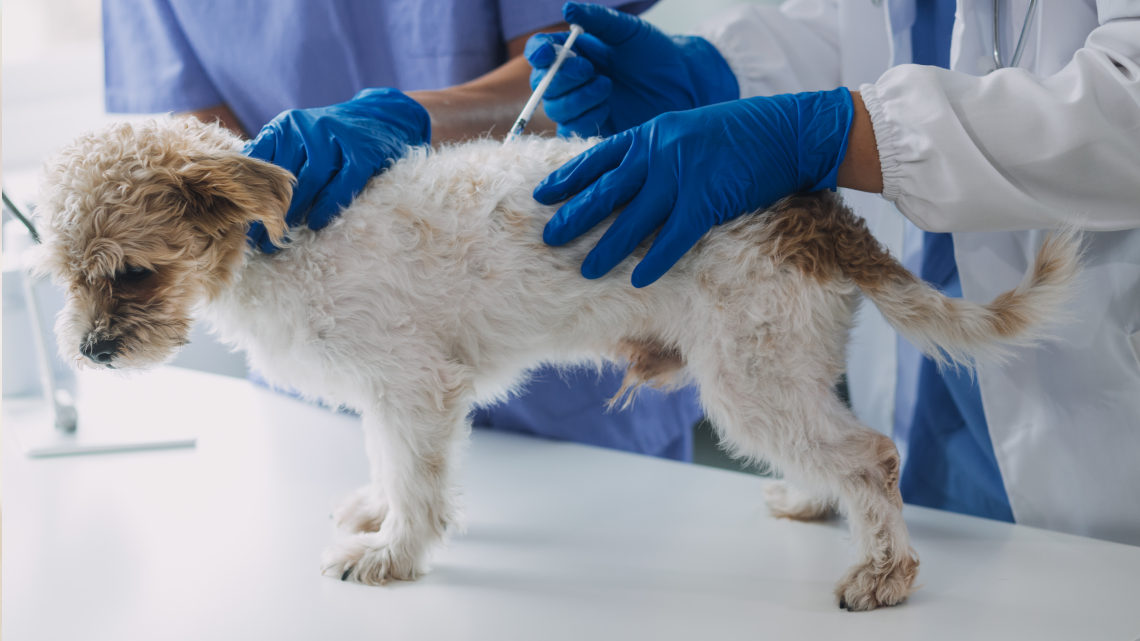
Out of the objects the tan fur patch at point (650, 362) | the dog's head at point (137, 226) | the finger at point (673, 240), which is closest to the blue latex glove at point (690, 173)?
the finger at point (673, 240)

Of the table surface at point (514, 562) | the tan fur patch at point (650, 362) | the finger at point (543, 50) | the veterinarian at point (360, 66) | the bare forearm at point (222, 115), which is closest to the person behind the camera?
the table surface at point (514, 562)

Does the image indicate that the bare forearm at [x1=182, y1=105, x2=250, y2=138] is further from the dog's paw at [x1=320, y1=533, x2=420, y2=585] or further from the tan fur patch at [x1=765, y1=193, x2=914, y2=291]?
the tan fur patch at [x1=765, y1=193, x2=914, y2=291]

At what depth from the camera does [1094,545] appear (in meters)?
1.22

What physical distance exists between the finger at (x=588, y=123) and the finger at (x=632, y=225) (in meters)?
0.42

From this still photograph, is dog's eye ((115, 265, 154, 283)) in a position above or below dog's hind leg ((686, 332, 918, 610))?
above

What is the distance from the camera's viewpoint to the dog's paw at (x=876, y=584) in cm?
107

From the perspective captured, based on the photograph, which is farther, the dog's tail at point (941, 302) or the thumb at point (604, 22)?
the thumb at point (604, 22)

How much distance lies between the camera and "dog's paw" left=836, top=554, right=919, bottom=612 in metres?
1.07

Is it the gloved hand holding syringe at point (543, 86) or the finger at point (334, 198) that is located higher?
the gloved hand holding syringe at point (543, 86)

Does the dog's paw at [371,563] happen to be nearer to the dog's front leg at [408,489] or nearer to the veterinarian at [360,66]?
the dog's front leg at [408,489]

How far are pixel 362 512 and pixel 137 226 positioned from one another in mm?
597

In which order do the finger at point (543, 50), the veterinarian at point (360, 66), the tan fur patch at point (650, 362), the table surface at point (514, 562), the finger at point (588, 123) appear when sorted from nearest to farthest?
the table surface at point (514, 562) < the tan fur patch at point (650, 362) < the finger at point (543, 50) < the finger at point (588, 123) < the veterinarian at point (360, 66)

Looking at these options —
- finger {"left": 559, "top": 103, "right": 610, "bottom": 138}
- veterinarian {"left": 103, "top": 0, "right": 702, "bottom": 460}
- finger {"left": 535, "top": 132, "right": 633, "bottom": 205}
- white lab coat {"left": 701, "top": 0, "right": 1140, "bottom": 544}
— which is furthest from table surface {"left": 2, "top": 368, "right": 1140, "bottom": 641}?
finger {"left": 559, "top": 103, "right": 610, "bottom": 138}

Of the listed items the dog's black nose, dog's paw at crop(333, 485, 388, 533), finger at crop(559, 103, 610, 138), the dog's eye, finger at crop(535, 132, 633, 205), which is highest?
finger at crop(535, 132, 633, 205)
